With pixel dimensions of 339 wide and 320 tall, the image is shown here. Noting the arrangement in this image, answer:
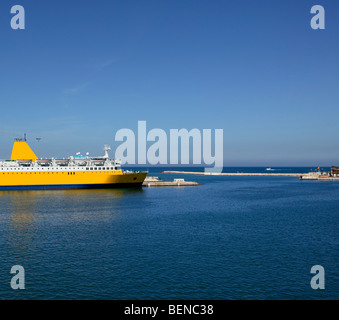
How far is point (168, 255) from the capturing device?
22828mm

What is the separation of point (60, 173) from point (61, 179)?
150 cm

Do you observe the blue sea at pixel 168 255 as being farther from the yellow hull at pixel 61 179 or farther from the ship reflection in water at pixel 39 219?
the yellow hull at pixel 61 179

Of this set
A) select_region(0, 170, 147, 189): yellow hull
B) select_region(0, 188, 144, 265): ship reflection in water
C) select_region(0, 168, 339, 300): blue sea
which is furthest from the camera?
select_region(0, 170, 147, 189): yellow hull

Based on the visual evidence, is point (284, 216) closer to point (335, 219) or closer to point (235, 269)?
point (335, 219)

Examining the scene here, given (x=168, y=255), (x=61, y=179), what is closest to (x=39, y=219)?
(x=168, y=255)

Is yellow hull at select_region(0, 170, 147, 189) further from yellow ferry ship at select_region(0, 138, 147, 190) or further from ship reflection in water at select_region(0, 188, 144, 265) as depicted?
ship reflection in water at select_region(0, 188, 144, 265)

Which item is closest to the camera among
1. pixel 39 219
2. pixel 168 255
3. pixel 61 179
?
pixel 168 255

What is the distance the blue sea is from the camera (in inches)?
667

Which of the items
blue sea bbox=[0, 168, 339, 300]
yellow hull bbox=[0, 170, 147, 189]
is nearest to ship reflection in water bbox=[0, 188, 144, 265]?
blue sea bbox=[0, 168, 339, 300]

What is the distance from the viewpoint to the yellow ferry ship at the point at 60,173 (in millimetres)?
75000

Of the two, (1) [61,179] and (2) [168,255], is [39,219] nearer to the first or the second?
(2) [168,255]

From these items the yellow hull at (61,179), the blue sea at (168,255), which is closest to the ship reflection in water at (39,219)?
the blue sea at (168,255)

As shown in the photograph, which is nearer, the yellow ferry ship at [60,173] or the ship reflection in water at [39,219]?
the ship reflection in water at [39,219]
